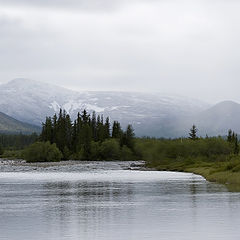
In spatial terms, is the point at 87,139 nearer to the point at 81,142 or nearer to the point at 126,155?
the point at 81,142

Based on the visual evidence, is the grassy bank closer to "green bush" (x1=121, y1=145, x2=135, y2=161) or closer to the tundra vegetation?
the tundra vegetation

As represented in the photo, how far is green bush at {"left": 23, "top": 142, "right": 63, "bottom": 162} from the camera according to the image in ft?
537

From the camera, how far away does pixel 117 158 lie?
16838cm

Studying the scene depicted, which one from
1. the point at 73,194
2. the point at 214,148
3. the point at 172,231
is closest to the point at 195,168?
the point at 214,148

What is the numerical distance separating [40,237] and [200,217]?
11.0m

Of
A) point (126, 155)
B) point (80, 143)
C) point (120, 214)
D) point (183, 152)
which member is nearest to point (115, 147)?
point (126, 155)

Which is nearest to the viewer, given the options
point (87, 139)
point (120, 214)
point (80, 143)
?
Answer: point (120, 214)

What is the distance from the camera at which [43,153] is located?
165125 mm

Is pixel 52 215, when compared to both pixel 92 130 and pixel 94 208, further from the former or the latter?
pixel 92 130

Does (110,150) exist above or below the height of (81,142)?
below

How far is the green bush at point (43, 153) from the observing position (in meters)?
164

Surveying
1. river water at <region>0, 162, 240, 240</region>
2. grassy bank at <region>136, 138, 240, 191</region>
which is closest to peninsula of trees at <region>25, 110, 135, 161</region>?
grassy bank at <region>136, 138, 240, 191</region>

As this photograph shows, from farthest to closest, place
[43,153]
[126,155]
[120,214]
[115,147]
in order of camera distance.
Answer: [126,155], [115,147], [43,153], [120,214]

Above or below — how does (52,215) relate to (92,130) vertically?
below
